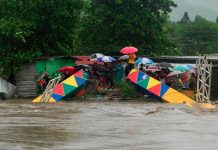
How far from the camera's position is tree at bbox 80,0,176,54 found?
24.3 meters

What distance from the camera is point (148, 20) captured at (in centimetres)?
2480

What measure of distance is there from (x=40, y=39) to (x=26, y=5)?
5.72 ft

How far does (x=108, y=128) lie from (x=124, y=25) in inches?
579

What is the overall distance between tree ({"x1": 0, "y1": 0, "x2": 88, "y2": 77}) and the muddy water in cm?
571

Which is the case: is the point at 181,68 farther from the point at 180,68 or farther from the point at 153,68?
the point at 153,68

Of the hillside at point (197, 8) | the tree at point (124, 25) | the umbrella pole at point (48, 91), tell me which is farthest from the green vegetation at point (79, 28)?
the hillside at point (197, 8)

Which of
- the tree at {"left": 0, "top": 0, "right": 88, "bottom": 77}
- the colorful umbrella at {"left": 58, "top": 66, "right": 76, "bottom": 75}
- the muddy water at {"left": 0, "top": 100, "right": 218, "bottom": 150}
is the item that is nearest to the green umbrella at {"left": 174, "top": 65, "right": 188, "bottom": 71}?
the colorful umbrella at {"left": 58, "top": 66, "right": 76, "bottom": 75}

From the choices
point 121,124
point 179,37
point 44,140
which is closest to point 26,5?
point 121,124

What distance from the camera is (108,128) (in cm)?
987

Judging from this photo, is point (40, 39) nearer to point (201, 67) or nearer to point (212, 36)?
point (201, 67)

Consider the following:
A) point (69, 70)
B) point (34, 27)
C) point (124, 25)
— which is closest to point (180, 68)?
point (69, 70)

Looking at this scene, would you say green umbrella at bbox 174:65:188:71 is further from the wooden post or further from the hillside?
the hillside

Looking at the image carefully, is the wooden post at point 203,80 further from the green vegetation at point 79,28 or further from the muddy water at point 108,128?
the green vegetation at point 79,28

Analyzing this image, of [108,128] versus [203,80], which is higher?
[203,80]
